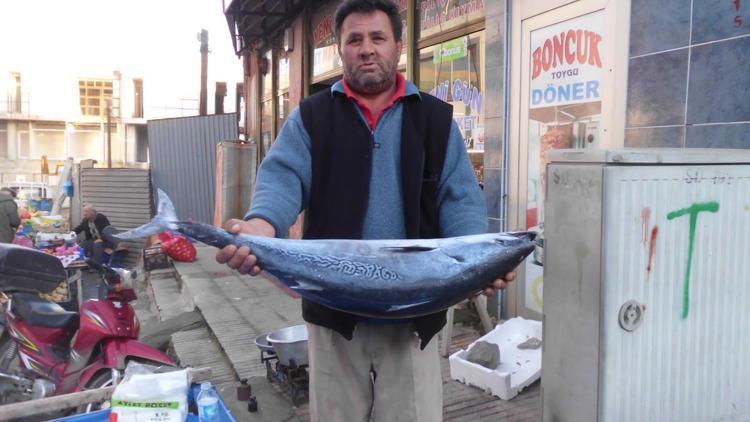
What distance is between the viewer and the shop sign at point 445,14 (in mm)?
6281

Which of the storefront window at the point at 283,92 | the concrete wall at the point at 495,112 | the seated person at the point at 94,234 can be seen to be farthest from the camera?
the storefront window at the point at 283,92

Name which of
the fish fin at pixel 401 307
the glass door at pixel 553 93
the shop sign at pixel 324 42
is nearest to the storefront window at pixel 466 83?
the glass door at pixel 553 93

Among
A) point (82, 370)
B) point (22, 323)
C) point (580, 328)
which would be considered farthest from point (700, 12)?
point (22, 323)

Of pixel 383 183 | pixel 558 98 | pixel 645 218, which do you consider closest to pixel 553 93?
pixel 558 98

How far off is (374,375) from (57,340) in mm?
3420

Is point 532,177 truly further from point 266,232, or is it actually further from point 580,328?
point 266,232

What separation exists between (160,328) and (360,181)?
5.54 meters

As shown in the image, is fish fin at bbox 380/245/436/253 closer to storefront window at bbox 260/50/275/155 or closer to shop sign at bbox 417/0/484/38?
shop sign at bbox 417/0/484/38

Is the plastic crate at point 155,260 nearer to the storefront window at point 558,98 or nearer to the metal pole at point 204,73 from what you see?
the storefront window at point 558,98

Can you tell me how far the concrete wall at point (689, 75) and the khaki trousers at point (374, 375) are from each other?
2.52 metres

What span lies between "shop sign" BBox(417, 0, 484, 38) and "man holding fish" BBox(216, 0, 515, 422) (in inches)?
169

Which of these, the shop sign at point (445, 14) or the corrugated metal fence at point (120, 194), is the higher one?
the shop sign at point (445, 14)

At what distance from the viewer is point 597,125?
4.51 metres

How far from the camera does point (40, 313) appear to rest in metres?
4.54
